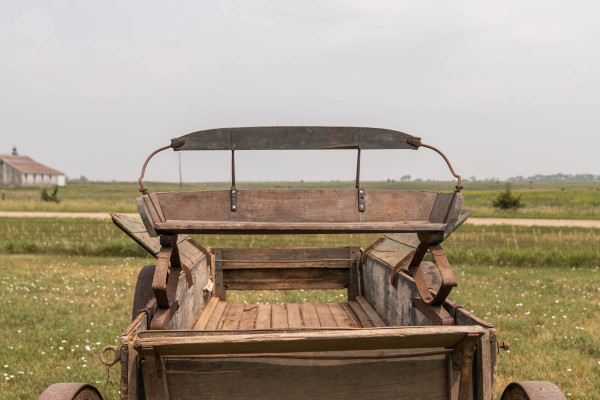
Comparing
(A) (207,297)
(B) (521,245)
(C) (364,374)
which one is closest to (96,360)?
(A) (207,297)

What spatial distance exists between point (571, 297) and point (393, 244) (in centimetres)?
466

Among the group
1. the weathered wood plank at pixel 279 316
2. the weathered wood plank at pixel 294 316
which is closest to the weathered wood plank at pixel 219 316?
the weathered wood plank at pixel 279 316

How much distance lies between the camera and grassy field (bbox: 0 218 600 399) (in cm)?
460

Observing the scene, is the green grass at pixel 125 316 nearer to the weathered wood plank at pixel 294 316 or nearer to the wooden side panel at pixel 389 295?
the wooden side panel at pixel 389 295

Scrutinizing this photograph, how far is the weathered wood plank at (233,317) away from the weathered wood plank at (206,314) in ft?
0.59

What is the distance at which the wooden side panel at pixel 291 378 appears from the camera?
7.08 feet

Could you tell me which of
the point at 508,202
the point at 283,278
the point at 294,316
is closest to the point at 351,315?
the point at 294,316

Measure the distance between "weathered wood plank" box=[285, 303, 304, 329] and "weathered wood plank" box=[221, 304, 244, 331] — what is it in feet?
1.76

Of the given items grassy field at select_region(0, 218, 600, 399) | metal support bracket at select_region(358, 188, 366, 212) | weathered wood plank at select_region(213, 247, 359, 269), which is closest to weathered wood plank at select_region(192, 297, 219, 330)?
weathered wood plank at select_region(213, 247, 359, 269)

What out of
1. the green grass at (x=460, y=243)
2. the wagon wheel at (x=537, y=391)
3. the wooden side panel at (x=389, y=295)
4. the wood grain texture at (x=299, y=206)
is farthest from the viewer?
the green grass at (x=460, y=243)

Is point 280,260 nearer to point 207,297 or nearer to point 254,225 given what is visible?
point 207,297

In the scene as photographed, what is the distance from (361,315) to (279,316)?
35.5 inches

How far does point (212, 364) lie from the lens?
Answer: 84.9 inches

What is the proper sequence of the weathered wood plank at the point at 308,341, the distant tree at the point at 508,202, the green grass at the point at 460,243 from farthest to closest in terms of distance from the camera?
the distant tree at the point at 508,202 → the green grass at the point at 460,243 → the weathered wood plank at the point at 308,341
